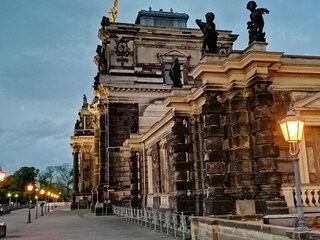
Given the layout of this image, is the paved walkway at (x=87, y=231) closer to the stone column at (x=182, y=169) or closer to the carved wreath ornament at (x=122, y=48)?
the stone column at (x=182, y=169)

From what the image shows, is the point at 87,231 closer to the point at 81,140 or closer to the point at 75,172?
the point at 75,172

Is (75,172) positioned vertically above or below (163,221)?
above

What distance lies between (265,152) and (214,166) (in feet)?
7.03

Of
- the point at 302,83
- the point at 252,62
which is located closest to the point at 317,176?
the point at 302,83

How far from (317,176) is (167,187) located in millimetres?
10673

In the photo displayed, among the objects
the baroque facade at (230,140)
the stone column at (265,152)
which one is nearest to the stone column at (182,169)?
the baroque facade at (230,140)

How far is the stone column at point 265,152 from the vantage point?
567 inches

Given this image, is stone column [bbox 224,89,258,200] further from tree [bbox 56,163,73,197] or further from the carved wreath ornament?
tree [bbox 56,163,73,197]

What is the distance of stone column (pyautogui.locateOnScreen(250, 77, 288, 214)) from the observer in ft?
47.3

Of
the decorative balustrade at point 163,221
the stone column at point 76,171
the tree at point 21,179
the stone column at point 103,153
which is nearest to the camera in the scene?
the decorative balustrade at point 163,221

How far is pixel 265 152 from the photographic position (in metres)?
14.5

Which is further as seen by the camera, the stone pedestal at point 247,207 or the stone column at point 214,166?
the stone column at point 214,166

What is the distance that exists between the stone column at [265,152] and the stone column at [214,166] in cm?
133

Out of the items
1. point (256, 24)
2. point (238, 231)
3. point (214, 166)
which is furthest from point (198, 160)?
point (238, 231)
